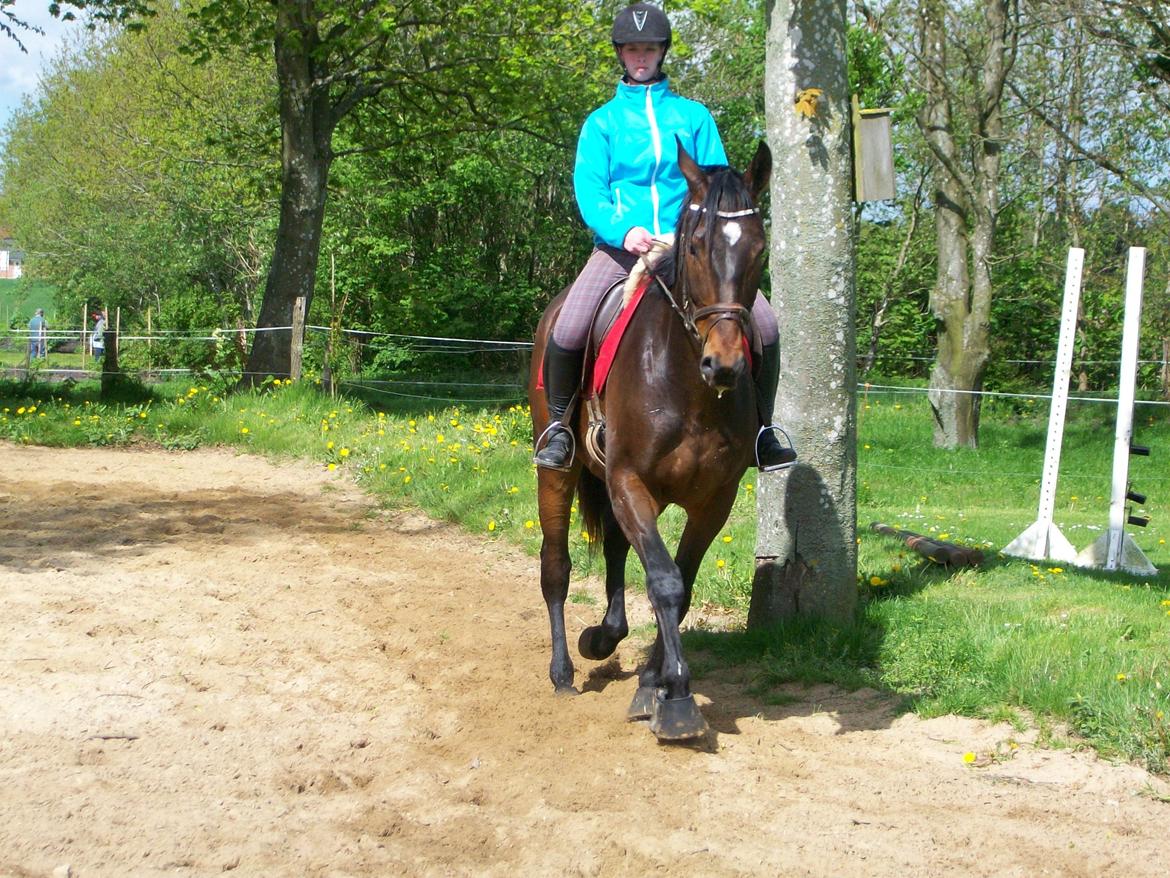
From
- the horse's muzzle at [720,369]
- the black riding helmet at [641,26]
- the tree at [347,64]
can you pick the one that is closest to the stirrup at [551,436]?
the horse's muzzle at [720,369]

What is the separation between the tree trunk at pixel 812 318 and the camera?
6.27 meters

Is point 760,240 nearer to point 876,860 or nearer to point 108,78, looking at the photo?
point 876,860

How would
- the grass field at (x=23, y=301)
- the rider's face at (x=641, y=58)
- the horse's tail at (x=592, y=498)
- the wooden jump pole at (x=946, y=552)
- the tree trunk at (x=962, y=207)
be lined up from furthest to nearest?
the grass field at (x=23, y=301) < the tree trunk at (x=962, y=207) < the wooden jump pole at (x=946, y=552) < the horse's tail at (x=592, y=498) < the rider's face at (x=641, y=58)

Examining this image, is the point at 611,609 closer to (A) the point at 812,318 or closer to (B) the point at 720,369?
(A) the point at 812,318

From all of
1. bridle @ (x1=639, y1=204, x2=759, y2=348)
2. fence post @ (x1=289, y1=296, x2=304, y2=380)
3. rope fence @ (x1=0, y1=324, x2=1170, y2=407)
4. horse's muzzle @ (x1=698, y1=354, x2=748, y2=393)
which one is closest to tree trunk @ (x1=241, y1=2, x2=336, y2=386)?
rope fence @ (x1=0, y1=324, x2=1170, y2=407)

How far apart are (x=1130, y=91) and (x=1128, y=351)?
49.3 feet

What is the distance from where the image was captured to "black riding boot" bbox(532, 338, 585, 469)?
5.81 m

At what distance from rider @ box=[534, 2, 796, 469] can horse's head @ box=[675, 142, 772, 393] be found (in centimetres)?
56

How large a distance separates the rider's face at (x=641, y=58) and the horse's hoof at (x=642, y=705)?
295 cm

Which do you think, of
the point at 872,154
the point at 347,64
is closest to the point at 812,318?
the point at 872,154

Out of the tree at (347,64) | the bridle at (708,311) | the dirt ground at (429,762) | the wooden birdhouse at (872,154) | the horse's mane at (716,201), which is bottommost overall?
the dirt ground at (429,762)

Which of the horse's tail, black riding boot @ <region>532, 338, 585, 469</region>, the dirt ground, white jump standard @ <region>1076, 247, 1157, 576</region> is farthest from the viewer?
white jump standard @ <region>1076, 247, 1157, 576</region>

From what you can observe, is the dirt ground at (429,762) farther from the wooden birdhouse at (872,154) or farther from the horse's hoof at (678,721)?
the wooden birdhouse at (872,154)

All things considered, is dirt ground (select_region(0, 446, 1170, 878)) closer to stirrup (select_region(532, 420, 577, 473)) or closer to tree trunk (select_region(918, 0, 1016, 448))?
stirrup (select_region(532, 420, 577, 473))
